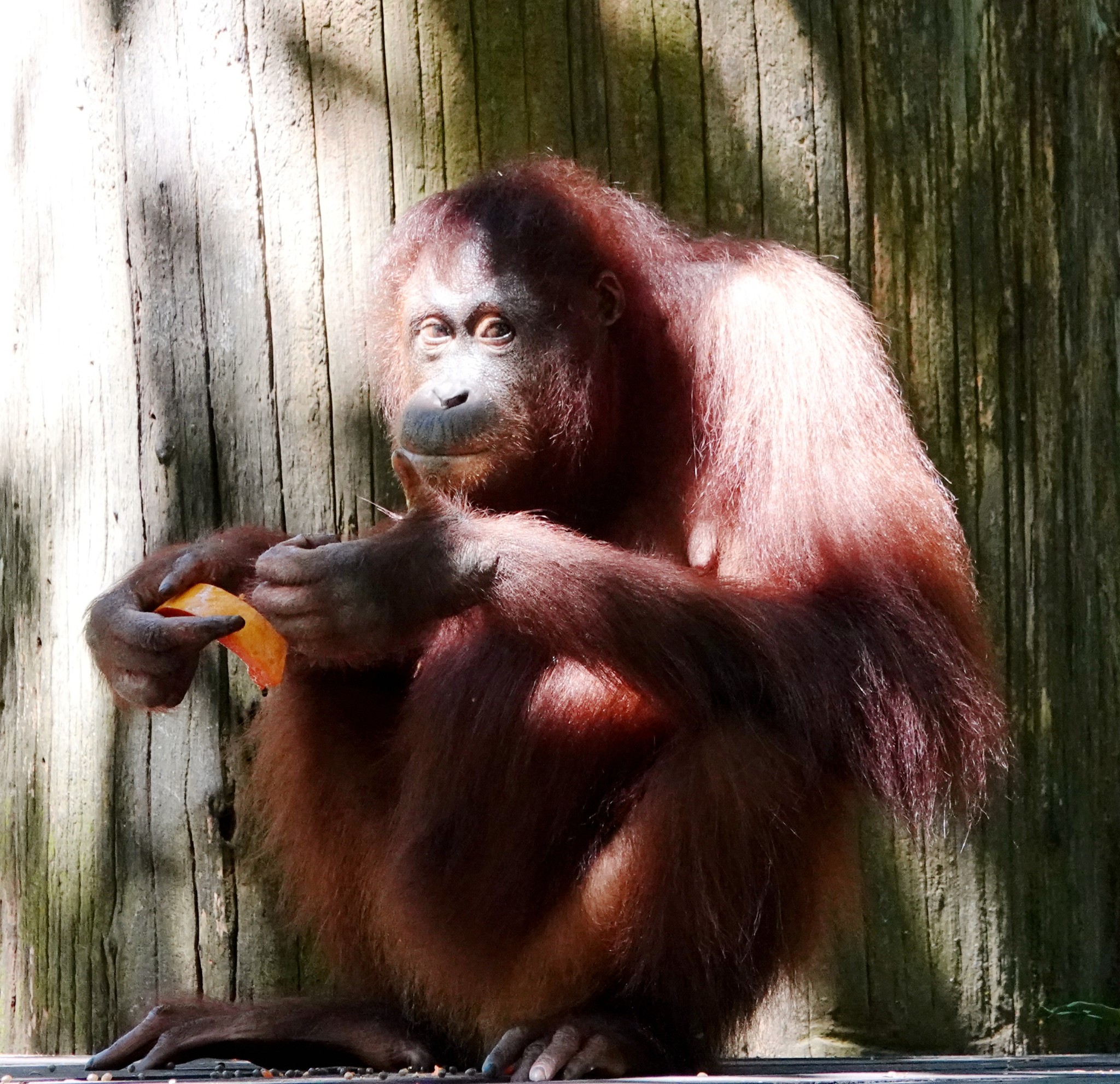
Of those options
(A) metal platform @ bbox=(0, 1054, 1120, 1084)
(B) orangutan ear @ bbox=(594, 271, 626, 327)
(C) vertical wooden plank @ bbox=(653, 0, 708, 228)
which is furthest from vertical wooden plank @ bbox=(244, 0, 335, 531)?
(A) metal platform @ bbox=(0, 1054, 1120, 1084)

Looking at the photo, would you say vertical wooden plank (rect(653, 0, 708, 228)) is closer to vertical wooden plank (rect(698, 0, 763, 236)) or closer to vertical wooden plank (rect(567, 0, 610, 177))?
vertical wooden plank (rect(698, 0, 763, 236))

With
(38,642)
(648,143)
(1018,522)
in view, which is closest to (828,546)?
(1018,522)

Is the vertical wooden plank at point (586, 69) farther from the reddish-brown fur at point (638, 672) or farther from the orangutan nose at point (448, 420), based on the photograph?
the orangutan nose at point (448, 420)

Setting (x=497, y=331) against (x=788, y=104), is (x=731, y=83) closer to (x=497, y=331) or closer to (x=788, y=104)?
(x=788, y=104)

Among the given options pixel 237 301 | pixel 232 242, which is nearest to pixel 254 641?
pixel 237 301

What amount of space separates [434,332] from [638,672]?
1005 millimetres

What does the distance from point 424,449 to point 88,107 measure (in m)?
1.25

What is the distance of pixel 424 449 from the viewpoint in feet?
12.2

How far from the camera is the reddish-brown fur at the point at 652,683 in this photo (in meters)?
3.34

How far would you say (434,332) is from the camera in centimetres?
394

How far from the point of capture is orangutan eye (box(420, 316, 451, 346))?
12.9 feet

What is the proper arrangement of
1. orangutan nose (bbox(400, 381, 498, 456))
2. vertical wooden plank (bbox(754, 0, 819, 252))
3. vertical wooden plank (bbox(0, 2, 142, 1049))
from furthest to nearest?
vertical wooden plank (bbox(0, 2, 142, 1049))
vertical wooden plank (bbox(754, 0, 819, 252))
orangutan nose (bbox(400, 381, 498, 456))

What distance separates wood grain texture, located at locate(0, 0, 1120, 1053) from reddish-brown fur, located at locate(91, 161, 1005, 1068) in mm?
188

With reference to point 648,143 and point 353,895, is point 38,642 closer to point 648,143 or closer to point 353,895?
point 353,895
